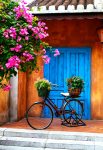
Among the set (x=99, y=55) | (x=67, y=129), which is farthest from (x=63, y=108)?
(x=99, y=55)

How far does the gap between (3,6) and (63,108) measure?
4300mm

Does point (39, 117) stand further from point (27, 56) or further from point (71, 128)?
point (27, 56)

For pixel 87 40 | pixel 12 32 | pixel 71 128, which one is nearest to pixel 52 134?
pixel 71 128

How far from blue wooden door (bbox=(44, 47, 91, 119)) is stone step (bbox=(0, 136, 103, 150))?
314 centimetres

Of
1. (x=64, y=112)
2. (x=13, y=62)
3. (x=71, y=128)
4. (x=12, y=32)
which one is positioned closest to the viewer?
(x=13, y=62)

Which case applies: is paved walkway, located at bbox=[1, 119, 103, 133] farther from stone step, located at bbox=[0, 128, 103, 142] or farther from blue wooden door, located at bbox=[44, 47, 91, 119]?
blue wooden door, located at bbox=[44, 47, 91, 119]

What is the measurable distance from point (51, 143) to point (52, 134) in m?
0.43

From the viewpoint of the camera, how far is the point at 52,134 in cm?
1041

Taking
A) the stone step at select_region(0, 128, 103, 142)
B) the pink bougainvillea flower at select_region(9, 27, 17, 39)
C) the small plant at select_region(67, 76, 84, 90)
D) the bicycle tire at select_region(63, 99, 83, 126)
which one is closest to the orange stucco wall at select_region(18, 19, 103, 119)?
the bicycle tire at select_region(63, 99, 83, 126)

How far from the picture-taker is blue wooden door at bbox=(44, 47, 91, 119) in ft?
43.0

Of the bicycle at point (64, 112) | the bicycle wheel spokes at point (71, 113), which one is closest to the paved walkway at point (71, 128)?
the bicycle at point (64, 112)

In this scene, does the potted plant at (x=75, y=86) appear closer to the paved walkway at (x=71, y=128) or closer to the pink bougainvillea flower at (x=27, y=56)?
the paved walkway at (x=71, y=128)

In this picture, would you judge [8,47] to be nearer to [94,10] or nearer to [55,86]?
[94,10]

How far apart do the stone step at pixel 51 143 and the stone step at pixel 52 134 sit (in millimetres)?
158
